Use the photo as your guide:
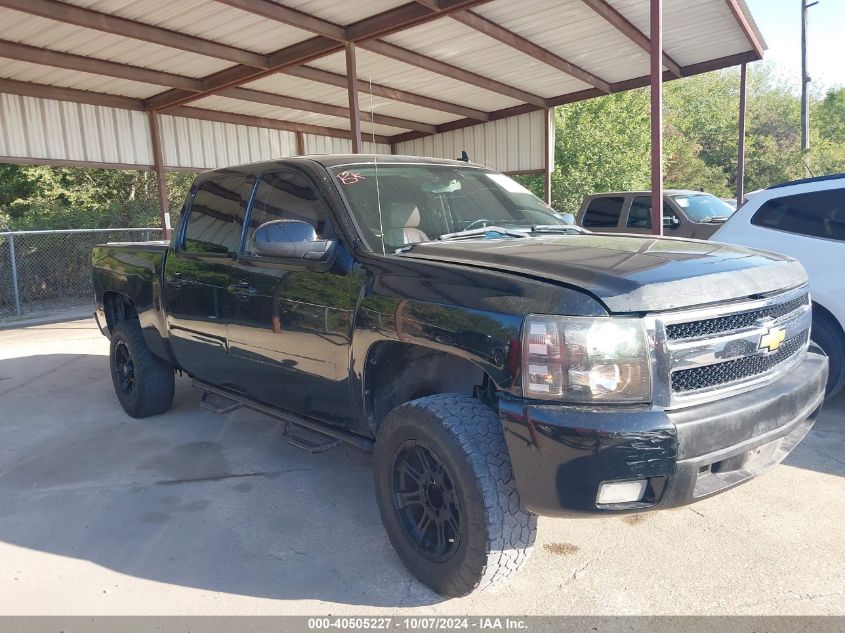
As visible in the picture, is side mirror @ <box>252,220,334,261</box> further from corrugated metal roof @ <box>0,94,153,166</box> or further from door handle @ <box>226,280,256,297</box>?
corrugated metal roof @ <box>0,94,153,166</box>

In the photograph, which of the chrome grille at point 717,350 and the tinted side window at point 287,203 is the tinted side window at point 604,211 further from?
the chrome grille at point 717,350

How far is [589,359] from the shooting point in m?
2.29

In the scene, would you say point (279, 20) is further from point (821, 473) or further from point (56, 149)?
point (821, 473)

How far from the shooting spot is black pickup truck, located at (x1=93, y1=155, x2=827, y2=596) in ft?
7.54

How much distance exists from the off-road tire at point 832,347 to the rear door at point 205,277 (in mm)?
4175

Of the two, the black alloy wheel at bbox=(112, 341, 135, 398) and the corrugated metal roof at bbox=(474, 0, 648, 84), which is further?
the corrugated metal roof at bbox=(474, 0, 648, 84)

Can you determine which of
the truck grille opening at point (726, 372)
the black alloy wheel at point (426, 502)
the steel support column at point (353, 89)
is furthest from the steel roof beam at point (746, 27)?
the black alloy wheel at point (426, 502)

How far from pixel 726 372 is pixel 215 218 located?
333 cm

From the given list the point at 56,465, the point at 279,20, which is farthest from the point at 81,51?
the point at 56,465

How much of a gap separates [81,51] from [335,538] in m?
10.4

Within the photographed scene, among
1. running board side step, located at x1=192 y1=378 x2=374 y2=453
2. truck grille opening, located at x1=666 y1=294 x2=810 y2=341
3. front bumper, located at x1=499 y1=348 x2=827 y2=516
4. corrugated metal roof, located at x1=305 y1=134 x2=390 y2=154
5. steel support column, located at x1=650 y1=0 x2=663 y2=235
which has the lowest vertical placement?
running board side step, located at x1=192 y1=378 x2=374 y2=453

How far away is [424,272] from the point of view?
9.19ft

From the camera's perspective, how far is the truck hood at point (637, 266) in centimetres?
235

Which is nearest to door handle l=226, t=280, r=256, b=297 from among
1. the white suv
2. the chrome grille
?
the chrome grille
